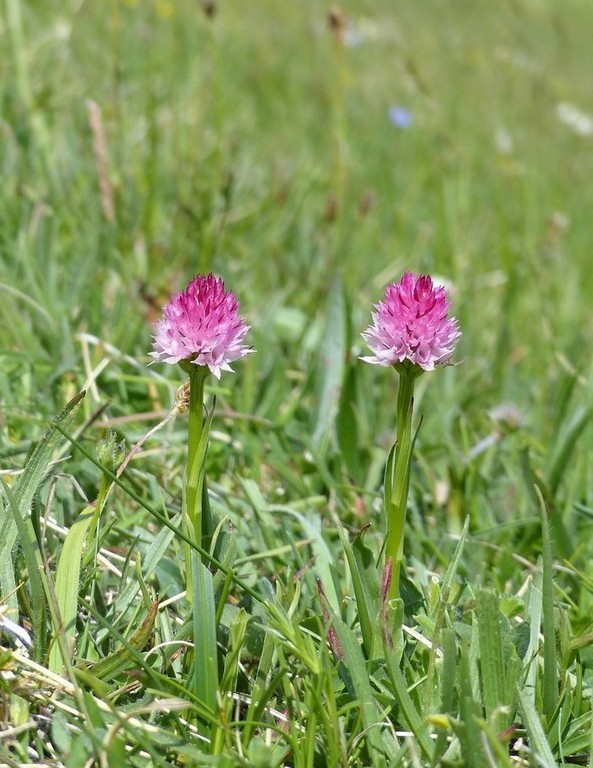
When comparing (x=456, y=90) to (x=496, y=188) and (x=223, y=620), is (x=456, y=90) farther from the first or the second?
(x=223, y=620)

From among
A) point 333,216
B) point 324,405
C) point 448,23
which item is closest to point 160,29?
point 333,216

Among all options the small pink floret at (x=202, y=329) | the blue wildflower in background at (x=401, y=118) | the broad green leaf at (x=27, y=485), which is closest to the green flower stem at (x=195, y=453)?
the small pink floret at (x=202, y=329)

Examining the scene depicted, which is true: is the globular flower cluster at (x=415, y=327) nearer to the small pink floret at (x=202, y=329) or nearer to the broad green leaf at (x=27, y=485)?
the small pink floret at (x=202, y=329)

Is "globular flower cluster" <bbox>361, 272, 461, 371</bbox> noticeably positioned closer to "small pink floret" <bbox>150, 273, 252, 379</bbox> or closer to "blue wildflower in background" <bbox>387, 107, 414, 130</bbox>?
"small pink floret" <bbox>150, 273, 252, 379</bbox>

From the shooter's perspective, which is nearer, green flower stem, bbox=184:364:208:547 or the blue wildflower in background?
green flower stem, bbox=184:364:208:547

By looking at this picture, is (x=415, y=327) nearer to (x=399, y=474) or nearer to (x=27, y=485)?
(x=399, y=474)

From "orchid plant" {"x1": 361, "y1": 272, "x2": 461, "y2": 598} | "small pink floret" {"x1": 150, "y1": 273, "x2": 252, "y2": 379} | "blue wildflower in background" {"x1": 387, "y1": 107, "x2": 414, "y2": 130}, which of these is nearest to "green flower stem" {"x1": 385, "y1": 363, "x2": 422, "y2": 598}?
"orchid plant" {"x1": 361, "y1": 272, "x2": 461, "y2": 598}
